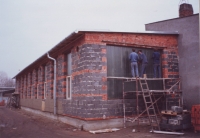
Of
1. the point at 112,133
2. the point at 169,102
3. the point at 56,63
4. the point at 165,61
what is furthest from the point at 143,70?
the point at 56,63

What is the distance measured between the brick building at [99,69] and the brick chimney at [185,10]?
2562mm

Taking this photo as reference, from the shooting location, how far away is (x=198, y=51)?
11.5 m

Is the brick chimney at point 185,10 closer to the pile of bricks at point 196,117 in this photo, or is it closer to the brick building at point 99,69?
the brick building at point 99,69

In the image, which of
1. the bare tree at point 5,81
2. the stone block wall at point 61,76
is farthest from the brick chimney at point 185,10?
the bare tree at point 5,81

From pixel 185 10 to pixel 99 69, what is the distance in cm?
756

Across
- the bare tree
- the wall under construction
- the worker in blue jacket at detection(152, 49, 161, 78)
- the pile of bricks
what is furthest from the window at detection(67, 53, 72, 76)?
the bare tree

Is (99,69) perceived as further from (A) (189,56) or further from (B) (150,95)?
(A) (189,56)

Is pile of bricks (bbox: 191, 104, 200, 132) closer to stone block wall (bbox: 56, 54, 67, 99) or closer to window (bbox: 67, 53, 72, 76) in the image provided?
window (bbox: 67, 53, 72, 76)

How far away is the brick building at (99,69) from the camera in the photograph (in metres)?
10.7

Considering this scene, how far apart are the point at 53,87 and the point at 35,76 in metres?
5.66

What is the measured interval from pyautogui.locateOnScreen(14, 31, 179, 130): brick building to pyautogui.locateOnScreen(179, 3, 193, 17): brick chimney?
2.56 metres

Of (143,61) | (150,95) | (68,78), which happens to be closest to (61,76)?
(68,78)

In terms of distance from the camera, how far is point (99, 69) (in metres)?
10.9

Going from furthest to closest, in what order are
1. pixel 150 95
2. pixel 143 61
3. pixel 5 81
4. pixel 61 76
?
pixel 5 81 → pixel 61 76 → pixel 143 61 → pixel 150 95
